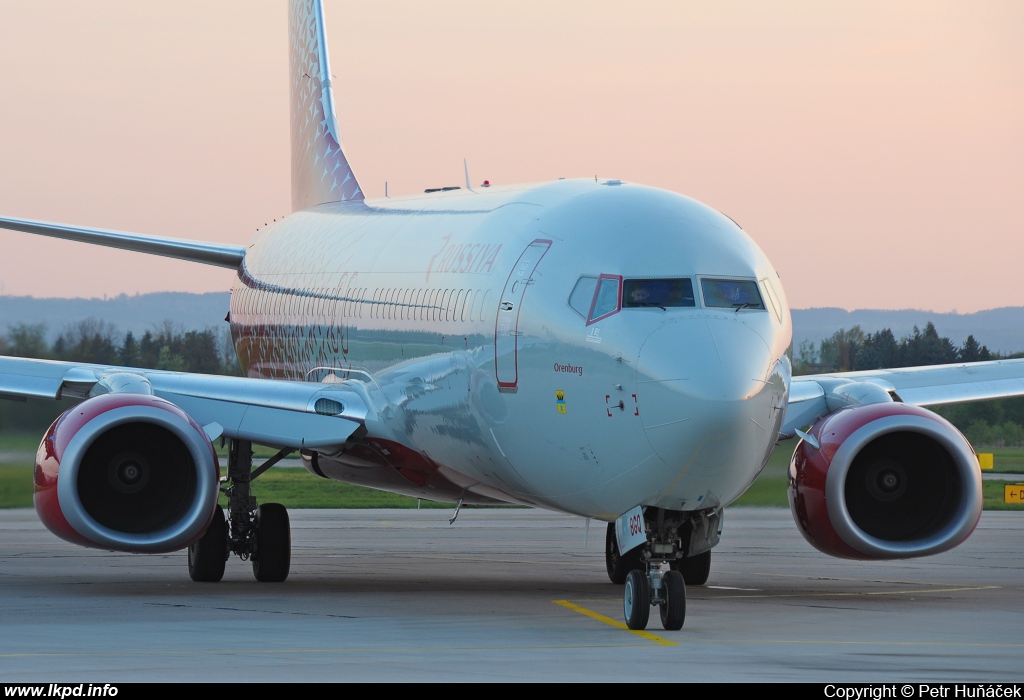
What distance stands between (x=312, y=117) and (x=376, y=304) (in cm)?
1085

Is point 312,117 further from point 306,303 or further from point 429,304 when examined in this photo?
point 429,304

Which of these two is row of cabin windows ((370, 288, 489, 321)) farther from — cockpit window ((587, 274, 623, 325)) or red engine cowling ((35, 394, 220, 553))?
red engine cowling ((35, 394, 220, 553))

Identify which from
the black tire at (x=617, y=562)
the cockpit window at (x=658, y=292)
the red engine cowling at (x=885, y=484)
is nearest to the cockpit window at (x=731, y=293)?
the cockpit window at (x=658, y=292)

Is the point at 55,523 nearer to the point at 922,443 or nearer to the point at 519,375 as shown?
the point at 519,375

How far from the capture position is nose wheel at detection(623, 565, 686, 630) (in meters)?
13.6

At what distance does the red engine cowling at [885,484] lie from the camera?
16125 millimetres

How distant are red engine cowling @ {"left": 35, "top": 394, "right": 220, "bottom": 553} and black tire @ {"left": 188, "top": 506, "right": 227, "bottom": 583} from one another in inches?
93.9

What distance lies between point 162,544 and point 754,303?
590cm

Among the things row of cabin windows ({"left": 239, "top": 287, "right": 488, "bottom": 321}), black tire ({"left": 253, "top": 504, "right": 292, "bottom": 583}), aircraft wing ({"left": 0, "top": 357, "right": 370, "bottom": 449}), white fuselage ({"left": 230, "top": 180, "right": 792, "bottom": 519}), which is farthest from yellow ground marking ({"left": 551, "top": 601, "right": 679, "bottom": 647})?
black tire ({"left": 253, "top": 504, "right": 292, "bottom": 583})

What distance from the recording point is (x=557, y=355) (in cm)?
1440

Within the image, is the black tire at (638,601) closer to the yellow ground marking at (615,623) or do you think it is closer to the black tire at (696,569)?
the yellow ground marking at (615,623)

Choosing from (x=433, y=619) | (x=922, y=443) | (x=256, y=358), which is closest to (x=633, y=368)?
(x=433, y=619)

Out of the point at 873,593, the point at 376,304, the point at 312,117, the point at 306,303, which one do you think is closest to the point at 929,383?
the point at 873,593

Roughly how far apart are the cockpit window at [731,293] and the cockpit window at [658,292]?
0.13 m
